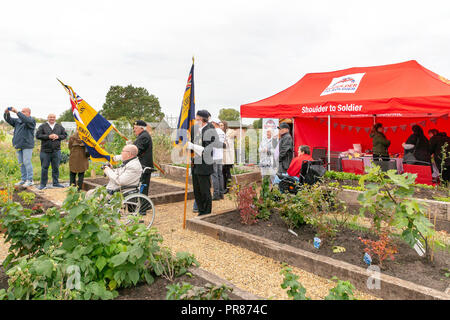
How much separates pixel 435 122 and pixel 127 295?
11.5m

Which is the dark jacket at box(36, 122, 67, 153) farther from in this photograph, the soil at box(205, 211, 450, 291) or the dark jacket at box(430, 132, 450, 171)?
the dark jacket at box(430, 132, 450, 171)

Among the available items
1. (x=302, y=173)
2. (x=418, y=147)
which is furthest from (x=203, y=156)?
(x=418, y=147)

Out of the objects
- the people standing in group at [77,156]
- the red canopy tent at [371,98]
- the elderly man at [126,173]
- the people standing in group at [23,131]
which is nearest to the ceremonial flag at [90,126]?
the elderly man at [126,173]

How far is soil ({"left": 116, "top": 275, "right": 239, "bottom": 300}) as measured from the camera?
2.59 metres

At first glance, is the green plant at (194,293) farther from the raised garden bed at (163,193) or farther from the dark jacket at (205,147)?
the raised garden bed at (163,193)

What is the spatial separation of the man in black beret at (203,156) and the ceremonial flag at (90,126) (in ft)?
5.20

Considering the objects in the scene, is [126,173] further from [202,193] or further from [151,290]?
[151,290]

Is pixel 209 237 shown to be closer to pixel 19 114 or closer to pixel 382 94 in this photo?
pixel 382 94

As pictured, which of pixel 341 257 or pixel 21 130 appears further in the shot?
pixel 21 130

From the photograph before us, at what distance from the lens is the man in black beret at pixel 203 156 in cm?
570

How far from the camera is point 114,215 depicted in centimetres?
283

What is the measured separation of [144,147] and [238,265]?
10.0 feet

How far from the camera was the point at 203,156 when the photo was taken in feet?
18.7
